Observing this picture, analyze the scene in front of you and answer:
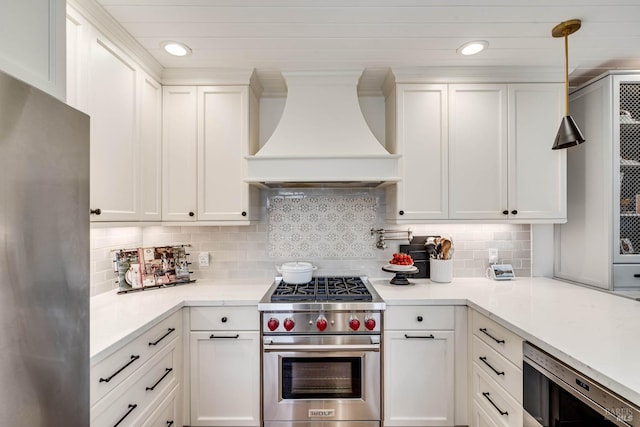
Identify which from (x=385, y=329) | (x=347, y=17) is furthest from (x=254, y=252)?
(x=347, y=17)

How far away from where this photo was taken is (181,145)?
7.30 ft

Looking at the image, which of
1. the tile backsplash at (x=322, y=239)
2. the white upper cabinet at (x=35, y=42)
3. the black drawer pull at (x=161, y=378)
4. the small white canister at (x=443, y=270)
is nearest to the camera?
the white upper cabinet at (x=35, y=42)

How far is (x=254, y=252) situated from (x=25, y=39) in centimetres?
198

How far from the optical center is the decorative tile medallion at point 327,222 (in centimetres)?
258

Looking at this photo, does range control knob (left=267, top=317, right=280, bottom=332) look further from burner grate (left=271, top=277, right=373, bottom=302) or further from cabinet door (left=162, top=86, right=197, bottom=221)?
cabinet door (left=162, top=86, right=197, bottom=221)

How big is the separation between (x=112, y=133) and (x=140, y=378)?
1258 mm

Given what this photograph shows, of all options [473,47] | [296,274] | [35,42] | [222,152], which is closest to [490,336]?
[296,274]

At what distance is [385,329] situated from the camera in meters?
1.94

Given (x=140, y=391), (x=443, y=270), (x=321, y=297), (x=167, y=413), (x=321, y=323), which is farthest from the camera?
(x=443, y=270)

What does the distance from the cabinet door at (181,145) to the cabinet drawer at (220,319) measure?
0.67 metres

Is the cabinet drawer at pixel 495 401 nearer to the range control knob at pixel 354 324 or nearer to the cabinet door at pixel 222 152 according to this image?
the range control knob at pixel 354 324

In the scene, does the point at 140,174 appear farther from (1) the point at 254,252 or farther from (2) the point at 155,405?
(2) the point at 155,405

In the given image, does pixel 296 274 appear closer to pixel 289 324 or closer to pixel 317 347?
pixel 289 324

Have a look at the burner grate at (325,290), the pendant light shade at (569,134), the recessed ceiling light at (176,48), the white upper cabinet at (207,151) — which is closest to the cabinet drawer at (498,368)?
the burner grate at (325,290)
